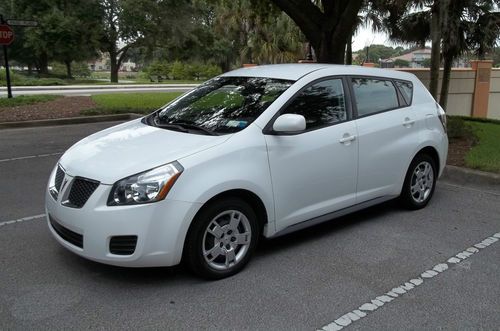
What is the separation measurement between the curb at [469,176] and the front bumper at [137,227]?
4620mm

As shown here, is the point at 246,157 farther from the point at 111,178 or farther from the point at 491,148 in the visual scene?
the point at 491,148

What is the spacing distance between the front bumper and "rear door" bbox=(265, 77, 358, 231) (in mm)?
912

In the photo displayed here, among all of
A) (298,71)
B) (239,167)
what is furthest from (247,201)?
(298,71)

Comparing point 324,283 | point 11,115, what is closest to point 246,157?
point 324,283

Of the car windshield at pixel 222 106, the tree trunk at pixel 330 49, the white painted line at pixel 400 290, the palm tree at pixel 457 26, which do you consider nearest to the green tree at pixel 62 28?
the palm tree at pixel 457 26

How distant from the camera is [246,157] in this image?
4.15 metres

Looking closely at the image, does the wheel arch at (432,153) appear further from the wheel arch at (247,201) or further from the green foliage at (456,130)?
the green foliage at (456,130)

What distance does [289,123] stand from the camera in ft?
14.0

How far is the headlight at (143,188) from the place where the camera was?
12.2 feet

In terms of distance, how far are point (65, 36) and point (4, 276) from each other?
4063cm

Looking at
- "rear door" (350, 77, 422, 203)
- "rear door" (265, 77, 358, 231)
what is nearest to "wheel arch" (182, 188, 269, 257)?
"rear door" (265, 77, 358, 231)

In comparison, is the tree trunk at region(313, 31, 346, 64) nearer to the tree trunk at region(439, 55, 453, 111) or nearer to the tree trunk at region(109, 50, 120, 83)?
the tree trunk at region(439, 55, 453, 111)

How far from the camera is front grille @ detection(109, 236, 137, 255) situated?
3719mm

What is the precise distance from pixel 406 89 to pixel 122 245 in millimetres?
3634
